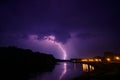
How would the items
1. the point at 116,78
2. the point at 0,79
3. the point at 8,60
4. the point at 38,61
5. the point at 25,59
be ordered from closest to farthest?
the point at 116,78, the point at 0,79, the point at 8,60, the point at 25,59, the point at 38,61

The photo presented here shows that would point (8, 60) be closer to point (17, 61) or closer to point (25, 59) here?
point (17, 61)

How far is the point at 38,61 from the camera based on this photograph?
19775 centimetres

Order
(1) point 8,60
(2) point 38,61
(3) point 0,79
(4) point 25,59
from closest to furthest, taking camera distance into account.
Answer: (3) point 0,79, (1) point 8,60, (4) point 25,59, (2) point 38,61

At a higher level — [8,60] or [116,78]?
[8,60]

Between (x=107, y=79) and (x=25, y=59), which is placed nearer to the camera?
(x=107, y=79)

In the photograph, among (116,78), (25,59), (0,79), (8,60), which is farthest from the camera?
(25,59)

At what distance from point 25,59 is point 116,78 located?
14581cm

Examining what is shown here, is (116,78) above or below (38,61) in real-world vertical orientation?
below

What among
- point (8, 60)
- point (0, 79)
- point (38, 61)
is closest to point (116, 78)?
point (0, 79)

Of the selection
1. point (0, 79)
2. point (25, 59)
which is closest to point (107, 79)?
point (0, 79)

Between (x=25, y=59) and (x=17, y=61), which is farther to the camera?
(x=25, y=59)

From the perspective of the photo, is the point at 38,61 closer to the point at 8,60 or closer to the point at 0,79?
the point at 8,60

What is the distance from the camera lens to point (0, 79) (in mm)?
68312

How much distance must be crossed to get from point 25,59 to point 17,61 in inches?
608
